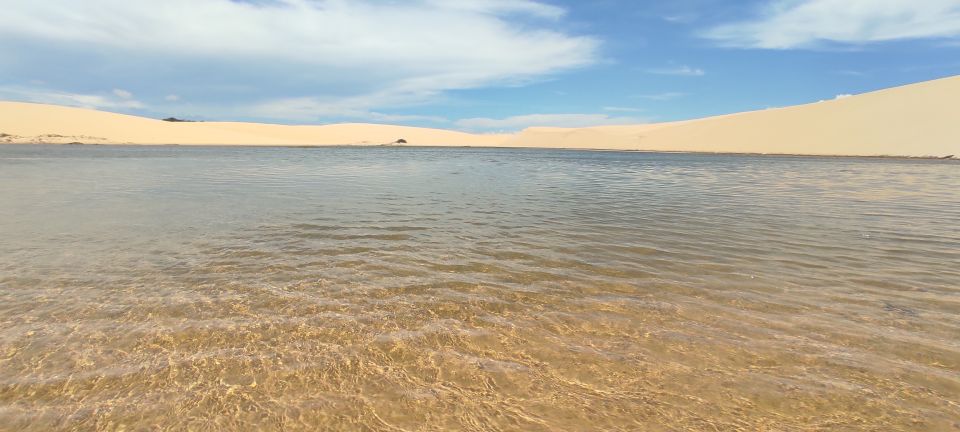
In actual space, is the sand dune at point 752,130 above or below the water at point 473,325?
above

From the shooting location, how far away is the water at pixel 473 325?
288cm

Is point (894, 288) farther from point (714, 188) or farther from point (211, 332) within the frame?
point (714, 188)

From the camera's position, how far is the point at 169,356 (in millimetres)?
3447

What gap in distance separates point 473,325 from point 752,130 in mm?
70674

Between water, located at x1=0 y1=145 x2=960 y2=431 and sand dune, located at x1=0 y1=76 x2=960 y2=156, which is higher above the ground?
sand dune, located at x1=0 y1=76 x2=960 y2=156

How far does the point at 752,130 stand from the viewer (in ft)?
201

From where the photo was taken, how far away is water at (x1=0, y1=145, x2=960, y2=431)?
9.44 feet

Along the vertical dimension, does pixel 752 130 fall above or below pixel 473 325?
above

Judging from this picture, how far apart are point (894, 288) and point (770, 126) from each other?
223ft

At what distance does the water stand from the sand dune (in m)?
50.1

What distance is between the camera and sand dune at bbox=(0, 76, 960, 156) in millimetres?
44188

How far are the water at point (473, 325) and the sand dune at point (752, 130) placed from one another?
50090mm

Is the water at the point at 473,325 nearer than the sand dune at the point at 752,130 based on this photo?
Yes

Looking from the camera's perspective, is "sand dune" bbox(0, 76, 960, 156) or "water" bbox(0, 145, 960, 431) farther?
"sand dune" bbox(0, 76, 960, 156)
